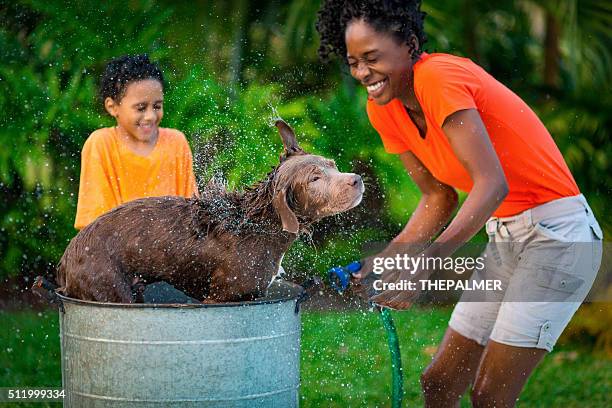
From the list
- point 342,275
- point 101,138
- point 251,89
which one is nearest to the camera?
point 342,275

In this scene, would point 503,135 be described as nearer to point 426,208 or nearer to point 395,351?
Result: point 426,208

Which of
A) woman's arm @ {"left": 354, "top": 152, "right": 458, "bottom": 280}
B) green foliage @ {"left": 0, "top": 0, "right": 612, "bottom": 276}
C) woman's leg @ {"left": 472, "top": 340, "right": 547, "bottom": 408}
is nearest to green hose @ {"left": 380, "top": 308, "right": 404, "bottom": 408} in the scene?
woman's arm @ {"left": 354, "top": 152, "right": 458, "bottom": 280}

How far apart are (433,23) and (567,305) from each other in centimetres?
315

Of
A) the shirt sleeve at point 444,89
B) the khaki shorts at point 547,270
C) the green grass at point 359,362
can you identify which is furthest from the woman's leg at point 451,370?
the green grass at point 359,362

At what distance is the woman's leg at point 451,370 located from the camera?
→ 3.41 metres

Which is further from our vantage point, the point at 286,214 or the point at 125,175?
the point at 125,175

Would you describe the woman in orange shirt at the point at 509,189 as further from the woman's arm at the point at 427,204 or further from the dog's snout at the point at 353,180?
the dog's snout at the point at 353,180

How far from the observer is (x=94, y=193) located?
12.8 ft

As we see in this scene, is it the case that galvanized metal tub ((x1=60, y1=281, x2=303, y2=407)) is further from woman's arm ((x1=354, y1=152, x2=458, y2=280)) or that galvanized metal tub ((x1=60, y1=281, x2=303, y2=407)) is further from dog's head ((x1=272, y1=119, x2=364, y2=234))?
woman's arm ((x1=354, y1=152, x2=458, y2=280))

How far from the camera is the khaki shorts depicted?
310 cm

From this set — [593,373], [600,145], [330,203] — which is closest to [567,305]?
[330,203]

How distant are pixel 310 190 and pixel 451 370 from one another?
928 millimetres

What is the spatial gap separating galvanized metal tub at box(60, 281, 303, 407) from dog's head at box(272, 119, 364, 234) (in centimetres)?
32

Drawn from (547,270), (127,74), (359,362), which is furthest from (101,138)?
(359,362)
